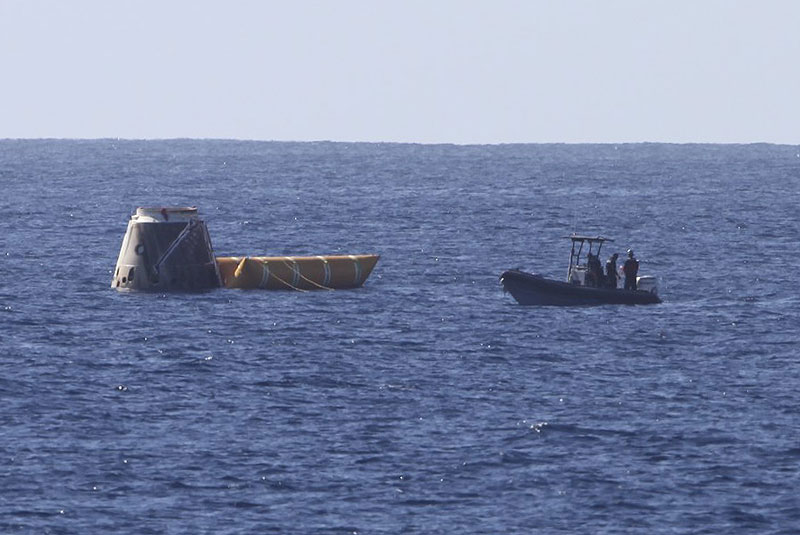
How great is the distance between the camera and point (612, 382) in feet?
141

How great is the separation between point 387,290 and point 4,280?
16.8 m

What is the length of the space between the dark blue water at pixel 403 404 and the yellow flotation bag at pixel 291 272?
99cm

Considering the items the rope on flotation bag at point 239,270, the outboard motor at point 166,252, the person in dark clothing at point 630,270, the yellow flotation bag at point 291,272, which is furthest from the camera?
the yellow flotation bag at point 291,272

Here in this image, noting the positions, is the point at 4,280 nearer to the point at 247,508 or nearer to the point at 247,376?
the point at 247,376

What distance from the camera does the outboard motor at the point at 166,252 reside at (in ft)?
196

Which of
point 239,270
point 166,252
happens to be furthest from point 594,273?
point 166,252

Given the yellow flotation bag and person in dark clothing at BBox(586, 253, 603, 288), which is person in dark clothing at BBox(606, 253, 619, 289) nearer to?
person in dark clothing at BBox(586, 253, 603, 288)

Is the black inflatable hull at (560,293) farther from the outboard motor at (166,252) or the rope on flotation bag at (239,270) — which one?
the outboard motor at (166,252)

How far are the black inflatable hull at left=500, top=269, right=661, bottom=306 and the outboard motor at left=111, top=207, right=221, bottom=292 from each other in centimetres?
1187

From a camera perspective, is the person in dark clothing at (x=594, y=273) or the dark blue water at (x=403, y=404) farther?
the person in dark clothing at (x=594, y=273)

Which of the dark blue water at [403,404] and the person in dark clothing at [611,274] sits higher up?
the person in dark clothing at [611,274]

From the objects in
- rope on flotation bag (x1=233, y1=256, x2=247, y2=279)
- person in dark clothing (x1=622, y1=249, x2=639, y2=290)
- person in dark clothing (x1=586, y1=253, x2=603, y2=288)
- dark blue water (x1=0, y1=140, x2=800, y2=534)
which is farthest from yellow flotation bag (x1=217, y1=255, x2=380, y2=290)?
person in dark clothing (x1=622, y1=249, x2=639, y2=290)

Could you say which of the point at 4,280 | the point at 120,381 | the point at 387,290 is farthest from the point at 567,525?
the point at 4,280

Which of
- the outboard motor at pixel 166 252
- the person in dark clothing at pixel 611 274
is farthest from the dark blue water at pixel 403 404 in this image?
the outboard motor at pixel 166 252
